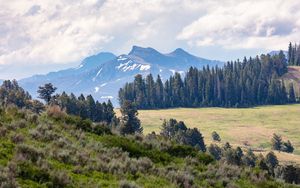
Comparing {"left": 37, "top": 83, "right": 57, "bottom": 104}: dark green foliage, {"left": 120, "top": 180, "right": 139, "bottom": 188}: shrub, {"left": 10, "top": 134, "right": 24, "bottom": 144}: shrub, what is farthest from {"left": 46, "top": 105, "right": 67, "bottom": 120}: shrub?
{"left": 37, "top": 83, "right": 57, "bottom": 104}: dark green foliage

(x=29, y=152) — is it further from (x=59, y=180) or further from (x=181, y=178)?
(x=181, y=178)

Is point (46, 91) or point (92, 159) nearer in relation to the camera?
point (92, 159)

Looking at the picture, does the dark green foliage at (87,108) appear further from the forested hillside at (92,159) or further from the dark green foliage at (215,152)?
the forested hillside at (92,159)

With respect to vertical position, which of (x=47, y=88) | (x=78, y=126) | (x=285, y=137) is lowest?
(x=285, y=137)

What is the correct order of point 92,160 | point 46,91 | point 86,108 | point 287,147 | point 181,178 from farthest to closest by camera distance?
point 287,147 < point 86,108 < point 46,91 < point 181,178 < point 92,160

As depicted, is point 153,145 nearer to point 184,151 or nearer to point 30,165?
point 184,151

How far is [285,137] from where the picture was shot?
150m

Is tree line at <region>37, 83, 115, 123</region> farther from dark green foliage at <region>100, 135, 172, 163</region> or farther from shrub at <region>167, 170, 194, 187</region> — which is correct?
shrub at <region>167, 170, 194, 187</region>

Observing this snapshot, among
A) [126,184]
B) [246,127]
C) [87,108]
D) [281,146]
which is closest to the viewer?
[126,184]

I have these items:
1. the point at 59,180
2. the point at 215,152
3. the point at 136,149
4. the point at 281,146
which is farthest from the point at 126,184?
the point at 281,146

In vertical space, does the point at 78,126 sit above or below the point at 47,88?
below

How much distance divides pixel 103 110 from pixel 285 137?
206 ft

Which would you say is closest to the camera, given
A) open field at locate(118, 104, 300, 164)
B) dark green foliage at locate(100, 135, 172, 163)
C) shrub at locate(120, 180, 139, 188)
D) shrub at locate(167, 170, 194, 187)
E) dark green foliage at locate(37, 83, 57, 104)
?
shrub at locate(120, 180, 139, 188)

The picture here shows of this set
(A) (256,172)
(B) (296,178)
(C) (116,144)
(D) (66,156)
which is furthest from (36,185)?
(B) (296,178)
